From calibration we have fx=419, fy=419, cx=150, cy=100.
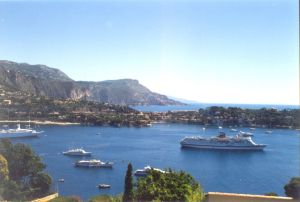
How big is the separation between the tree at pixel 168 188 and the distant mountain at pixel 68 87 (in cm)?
2773

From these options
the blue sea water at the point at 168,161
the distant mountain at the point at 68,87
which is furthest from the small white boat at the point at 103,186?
the distant mountain at the point at 68,87

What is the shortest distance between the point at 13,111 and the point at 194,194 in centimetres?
2381

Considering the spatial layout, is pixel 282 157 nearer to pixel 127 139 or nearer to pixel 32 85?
pixel 127 139

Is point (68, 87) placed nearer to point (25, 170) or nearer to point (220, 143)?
point (220, 143)

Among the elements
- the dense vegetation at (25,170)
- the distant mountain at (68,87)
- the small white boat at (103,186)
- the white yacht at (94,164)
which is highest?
the distant mountain at (68,87)

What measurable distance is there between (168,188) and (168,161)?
1111cm

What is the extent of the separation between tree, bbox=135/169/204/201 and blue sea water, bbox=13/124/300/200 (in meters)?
5.35

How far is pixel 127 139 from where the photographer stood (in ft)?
71.3

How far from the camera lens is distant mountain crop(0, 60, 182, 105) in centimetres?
3606

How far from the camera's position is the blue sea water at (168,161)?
1109cm

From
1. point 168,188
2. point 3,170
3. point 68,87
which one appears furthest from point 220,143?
point 68,87

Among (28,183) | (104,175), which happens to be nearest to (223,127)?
(104,175)

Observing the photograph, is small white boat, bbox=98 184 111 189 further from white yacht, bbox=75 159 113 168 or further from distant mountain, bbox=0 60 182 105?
distant mountain, bbox=0 60 182 105

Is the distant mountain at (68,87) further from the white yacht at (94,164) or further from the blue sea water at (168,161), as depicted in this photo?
the white yacht at (94,164)
